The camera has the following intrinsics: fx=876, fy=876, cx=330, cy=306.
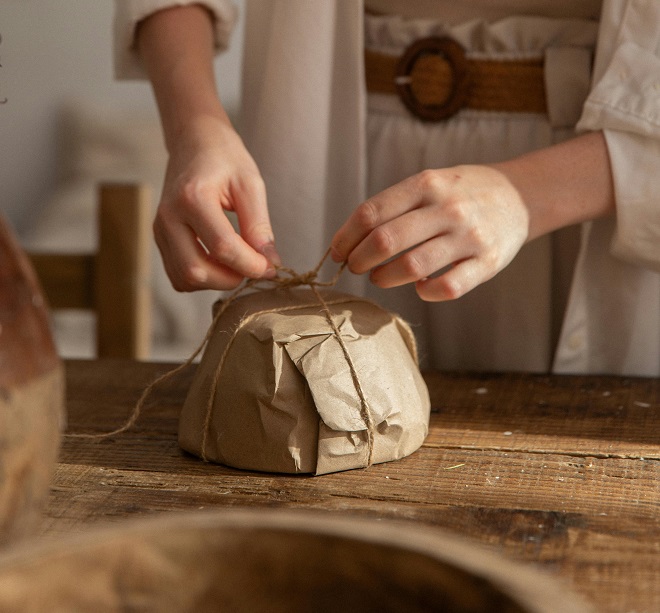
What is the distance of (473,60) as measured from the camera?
1.09m

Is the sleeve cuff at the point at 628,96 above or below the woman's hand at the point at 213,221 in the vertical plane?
above

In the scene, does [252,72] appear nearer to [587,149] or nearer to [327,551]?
[587,149]

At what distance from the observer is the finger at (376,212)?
79 centimetres

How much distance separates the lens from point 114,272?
1.62m

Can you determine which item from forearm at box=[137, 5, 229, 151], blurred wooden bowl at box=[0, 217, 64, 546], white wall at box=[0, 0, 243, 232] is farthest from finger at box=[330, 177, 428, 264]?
white wall at box=[0, 0, 243, 232]

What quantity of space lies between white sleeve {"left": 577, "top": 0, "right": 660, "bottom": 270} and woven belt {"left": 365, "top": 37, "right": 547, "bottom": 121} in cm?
12

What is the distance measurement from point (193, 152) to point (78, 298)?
82 cm

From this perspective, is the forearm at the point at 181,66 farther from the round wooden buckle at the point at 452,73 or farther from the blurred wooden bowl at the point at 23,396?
the blurred wooden bowl at the point at 23,396

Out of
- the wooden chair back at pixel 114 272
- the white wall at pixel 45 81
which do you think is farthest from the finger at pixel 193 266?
the white wall at pixel 45 81

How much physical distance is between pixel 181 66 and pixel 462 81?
13.5 inches

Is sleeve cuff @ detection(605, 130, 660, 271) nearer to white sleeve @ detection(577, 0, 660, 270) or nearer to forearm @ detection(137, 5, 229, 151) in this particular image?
white sleeve @ detection(577, 0, 660, 270)

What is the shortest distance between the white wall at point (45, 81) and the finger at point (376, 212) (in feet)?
9.72

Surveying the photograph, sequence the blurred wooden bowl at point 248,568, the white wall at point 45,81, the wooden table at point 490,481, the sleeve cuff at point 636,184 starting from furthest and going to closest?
the white wall at point 45,81, the sleeve cuff at point 636,184, the wooden table at point 490,481, the blurred wooden bowl at point 248,568

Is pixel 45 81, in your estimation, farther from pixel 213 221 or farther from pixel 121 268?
pixel 213 221
